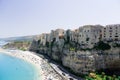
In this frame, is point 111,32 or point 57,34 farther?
point 57,34

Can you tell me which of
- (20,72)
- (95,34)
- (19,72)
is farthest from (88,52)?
(19,72)

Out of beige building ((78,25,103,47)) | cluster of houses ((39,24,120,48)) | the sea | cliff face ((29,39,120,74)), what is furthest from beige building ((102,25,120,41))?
the sea

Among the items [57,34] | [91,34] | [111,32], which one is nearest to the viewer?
[111,32]

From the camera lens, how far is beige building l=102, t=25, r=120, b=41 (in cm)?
3431

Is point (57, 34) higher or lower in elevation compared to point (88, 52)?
higher

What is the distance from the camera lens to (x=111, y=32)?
35.0 metres

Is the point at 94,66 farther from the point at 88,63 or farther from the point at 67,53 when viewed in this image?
the point at 67,53

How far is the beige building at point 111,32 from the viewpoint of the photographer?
3431 centimetres

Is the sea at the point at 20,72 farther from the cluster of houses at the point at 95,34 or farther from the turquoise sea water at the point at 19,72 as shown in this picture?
the cluster of houses at the point at 95,34

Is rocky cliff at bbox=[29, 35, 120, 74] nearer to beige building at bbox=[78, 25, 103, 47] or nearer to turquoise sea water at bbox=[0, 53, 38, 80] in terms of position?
beige building at bbox=[78, 25, 103, 47]

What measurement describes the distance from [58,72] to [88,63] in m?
6.27

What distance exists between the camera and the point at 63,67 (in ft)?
132

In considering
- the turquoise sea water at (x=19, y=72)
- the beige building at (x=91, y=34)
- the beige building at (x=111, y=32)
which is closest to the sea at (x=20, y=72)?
the turquoise sea water at (x=19, y=72)

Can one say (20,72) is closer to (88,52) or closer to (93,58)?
(88,52)
